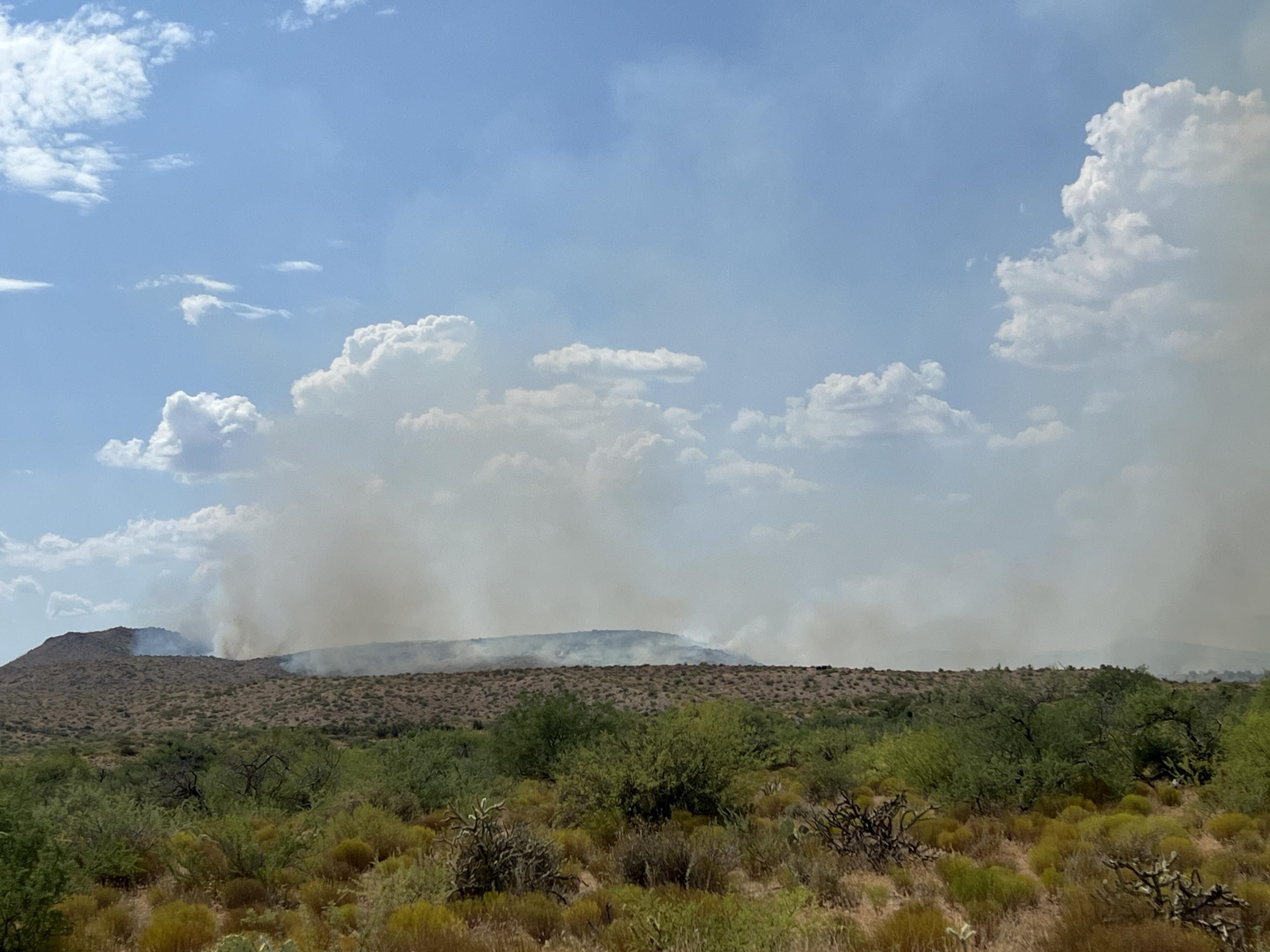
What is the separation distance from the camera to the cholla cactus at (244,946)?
7551 mm

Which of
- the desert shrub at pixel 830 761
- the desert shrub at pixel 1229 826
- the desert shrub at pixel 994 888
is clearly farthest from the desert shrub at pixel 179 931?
the desert shrub at pixel 1229 826

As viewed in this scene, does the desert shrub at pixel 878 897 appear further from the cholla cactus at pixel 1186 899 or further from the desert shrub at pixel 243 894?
the desert shrub at pixel 243 894

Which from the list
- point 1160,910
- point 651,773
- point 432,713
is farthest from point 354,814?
point 432,713

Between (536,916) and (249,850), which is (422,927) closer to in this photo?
(536,916)

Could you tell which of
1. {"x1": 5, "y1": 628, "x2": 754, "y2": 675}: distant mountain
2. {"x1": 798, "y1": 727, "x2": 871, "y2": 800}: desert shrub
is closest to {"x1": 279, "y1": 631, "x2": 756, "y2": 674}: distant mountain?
{"x1": 5, "y1": 628, "x2": 754, "y2": 675}: distant mountain

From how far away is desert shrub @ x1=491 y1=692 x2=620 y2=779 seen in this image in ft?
91.7

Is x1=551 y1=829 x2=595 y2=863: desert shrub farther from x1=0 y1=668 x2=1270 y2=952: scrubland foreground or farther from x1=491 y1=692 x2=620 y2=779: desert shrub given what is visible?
x1=491 y1=692 x2=620 y2=779: desert shrub

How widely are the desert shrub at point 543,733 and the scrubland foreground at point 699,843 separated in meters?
0.12

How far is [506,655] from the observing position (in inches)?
5743

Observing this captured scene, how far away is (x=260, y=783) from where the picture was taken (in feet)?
82.2

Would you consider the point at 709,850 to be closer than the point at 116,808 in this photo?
Yes

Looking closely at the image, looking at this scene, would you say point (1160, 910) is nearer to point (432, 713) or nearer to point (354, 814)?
point (354, 814)

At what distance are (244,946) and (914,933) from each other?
7.16 m

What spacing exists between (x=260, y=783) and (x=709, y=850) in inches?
688
